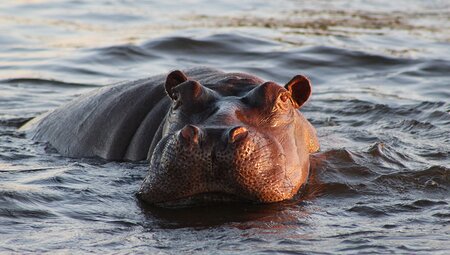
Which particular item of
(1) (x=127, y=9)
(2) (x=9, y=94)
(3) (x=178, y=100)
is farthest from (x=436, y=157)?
(1) (x=127, y=9)

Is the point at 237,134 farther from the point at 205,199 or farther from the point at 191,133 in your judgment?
the point at 205,199

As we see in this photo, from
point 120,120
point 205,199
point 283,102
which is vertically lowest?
point 205,199

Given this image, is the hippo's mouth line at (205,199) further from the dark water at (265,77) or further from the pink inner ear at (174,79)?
the pink inner ear at (174,79)

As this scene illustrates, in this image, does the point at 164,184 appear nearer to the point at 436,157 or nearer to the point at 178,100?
the point at 178,100

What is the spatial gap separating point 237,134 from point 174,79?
1138 mm

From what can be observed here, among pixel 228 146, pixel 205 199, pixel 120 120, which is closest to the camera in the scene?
Result: pixel 228 146

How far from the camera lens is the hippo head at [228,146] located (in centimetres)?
593

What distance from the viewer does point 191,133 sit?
591 cm

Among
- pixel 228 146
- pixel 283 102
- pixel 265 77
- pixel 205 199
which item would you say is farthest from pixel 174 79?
pixel 265 77

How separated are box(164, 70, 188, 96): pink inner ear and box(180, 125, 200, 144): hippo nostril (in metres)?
0.98

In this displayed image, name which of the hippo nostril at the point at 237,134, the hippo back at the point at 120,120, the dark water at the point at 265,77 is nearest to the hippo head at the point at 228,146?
the hippo nostril at the point at 237,134

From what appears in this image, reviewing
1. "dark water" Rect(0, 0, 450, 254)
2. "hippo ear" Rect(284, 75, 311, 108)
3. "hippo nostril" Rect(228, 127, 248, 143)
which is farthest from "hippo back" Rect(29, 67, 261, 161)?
"hippo nostril" Rect(228, 127, 248, 143)

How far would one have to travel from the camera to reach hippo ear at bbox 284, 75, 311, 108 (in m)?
7.03

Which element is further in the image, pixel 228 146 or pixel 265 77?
pixel 265 77
